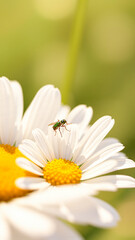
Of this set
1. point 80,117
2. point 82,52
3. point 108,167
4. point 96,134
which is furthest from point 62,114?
point 82,52

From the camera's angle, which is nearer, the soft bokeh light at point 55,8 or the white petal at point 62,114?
the white petal at point 62,114

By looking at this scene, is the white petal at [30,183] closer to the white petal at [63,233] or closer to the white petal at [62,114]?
the white petal at [63,233]

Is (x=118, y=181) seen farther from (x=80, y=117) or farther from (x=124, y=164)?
(x=80, y=117)

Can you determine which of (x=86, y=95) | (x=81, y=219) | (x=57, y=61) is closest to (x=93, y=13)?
(x=57, y=61)

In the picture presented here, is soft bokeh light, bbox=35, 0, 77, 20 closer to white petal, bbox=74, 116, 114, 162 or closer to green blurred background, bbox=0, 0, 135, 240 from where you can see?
green blurred background, bbox=0, 0, 135, 240

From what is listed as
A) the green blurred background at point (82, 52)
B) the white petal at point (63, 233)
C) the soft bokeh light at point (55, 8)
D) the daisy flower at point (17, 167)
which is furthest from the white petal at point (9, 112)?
the soft bokeh light at point (55, 8)
